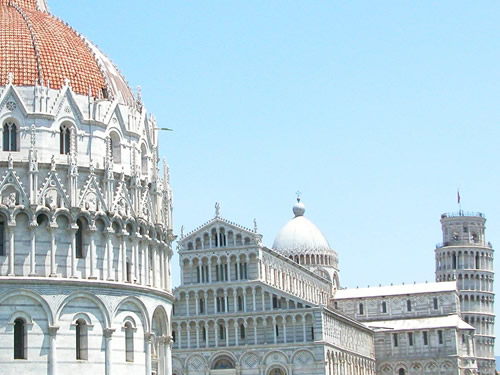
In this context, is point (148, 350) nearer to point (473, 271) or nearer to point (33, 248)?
point (33, 248)

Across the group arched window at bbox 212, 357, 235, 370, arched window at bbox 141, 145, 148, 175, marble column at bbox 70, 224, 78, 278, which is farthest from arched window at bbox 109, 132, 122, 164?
arched window at bbox 212, 357, 235, 370

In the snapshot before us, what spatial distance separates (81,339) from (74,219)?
606cm

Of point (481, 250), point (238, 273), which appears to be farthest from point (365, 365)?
point (481, 250)

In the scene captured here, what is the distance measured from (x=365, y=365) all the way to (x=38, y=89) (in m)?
72.2

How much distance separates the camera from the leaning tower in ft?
468

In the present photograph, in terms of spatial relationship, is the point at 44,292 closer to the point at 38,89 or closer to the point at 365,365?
the point at 38,89

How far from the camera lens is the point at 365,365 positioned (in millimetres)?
115812

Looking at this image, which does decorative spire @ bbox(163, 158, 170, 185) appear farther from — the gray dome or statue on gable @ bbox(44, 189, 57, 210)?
the gray dome

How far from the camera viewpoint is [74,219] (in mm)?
50938

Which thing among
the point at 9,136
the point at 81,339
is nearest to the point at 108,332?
the point at 81,339

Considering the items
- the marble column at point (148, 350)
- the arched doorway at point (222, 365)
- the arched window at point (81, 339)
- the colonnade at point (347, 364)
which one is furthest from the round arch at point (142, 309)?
the arched doorway at point (222, 365)

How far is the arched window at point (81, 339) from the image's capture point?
165 ft

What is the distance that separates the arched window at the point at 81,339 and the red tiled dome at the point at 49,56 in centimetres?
1289

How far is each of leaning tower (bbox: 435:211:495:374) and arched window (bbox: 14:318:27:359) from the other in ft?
332
